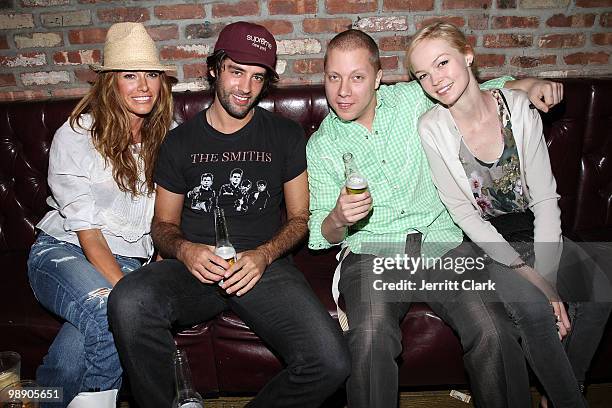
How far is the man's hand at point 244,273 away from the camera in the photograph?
192 centimetres

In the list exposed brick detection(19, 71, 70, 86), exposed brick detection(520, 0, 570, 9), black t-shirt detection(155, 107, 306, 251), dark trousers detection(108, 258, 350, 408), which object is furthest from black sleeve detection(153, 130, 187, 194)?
exposed brick detection(520, 0, 570, 9)

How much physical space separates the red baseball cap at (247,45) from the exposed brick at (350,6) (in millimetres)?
651

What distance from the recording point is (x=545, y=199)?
6.68 ft

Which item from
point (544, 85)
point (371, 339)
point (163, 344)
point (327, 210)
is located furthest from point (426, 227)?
point (163, 344)

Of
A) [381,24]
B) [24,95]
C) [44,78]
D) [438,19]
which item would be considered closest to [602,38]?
[438,19]

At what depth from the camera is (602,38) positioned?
9.00ft

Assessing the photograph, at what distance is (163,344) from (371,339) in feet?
2.33

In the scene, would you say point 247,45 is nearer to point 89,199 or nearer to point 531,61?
point 89,199

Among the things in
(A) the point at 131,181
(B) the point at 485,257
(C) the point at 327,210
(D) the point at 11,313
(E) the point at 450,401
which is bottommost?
(E) the point at 450,401

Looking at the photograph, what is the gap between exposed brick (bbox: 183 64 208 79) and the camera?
279 cm

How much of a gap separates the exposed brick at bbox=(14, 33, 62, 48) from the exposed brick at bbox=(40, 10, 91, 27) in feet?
0.19

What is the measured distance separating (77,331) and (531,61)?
96.9 inches

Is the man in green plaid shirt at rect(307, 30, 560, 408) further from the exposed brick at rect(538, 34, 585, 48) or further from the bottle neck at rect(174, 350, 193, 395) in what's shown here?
the exposed brick at rect(538, 34, 585, 48)

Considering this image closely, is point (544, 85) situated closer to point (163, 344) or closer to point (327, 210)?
point (327, 210)
